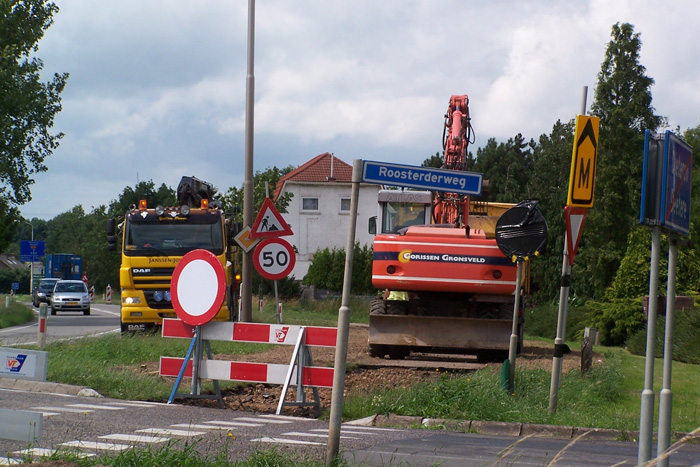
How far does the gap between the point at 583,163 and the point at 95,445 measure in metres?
5.88

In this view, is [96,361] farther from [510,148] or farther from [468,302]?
[510,148]

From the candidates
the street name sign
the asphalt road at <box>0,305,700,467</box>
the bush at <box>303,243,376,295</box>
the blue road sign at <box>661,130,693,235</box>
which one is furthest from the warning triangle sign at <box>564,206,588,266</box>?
the bush at <box>303,243,376,295</box>

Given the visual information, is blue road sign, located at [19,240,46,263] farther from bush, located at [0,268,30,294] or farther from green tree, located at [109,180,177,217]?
bush, located at [0,268,30,294]

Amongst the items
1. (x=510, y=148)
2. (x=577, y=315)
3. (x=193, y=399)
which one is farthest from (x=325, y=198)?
(x=193, y=399)

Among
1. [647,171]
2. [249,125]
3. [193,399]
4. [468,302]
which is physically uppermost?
[249,125]

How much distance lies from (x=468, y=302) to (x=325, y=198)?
202 feet

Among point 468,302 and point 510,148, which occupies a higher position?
point 510,148

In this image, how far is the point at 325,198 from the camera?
7931cm

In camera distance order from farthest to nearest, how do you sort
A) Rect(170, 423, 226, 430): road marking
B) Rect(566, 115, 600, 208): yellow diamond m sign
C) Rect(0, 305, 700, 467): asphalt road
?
Rect(566, 115, 600, 208): yellow diamond m sign < Rect(170, 423, 226, 430): road marking < Rect(0, 305, 700, 467): asphalt road

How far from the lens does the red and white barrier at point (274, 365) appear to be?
34.8 feet

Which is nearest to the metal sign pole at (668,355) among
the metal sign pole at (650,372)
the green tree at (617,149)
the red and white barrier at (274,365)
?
the metal sign pole at (650,372)

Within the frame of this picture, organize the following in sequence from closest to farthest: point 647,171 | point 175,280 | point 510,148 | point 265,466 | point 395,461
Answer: point 647,171
point 265,466
point 395,461
point 175,280
point 510,148

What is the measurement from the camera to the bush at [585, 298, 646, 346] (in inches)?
1052

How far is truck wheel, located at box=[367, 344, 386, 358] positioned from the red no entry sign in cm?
706
